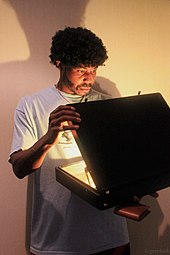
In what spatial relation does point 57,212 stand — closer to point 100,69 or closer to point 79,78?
point 79,78

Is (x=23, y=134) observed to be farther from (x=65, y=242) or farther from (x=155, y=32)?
(x=155, y=32)

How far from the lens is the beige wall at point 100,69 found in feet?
3.52

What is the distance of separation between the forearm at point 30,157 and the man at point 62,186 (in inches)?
0.9

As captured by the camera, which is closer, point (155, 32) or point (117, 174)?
point (117, 174)

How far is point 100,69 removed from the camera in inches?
47.8

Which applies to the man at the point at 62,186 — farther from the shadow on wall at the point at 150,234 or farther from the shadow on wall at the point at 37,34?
the shadow on wall at the point at 150,234

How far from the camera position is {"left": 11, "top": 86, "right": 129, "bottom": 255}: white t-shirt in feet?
2.91

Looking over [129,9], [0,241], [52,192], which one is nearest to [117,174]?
[52,192]

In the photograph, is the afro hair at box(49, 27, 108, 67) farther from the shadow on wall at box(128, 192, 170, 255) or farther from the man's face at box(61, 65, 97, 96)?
the shadow on wall at box(128, 192, 170, 255)

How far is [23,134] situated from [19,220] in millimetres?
442

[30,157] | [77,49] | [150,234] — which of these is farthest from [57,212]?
[150,234]

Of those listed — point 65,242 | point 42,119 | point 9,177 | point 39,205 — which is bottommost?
point 65,242

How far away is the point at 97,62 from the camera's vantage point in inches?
36.5

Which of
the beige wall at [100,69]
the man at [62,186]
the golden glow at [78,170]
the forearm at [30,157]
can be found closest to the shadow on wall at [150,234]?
the beige wall at [100,69]
